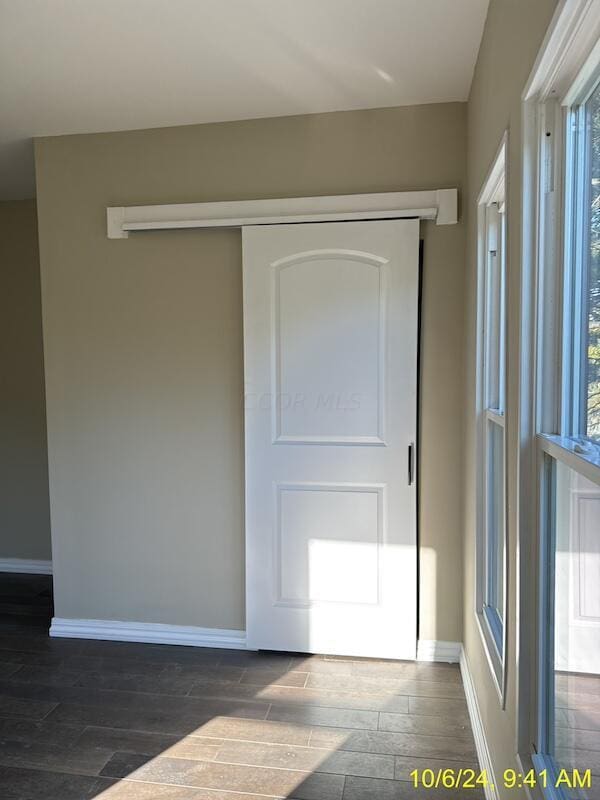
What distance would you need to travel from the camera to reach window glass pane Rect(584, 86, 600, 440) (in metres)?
1.13

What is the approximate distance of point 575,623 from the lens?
1191mm

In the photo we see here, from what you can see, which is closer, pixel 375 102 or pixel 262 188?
pixel 375 102

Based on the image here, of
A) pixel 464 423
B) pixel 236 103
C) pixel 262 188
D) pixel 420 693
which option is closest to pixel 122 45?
pixel 236 103

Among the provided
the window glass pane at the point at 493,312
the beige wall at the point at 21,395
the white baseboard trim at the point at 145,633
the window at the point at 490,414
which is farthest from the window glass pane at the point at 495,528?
the beige wall at the point at 21,395

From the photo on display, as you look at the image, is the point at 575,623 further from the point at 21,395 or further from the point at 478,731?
the point at 21,395

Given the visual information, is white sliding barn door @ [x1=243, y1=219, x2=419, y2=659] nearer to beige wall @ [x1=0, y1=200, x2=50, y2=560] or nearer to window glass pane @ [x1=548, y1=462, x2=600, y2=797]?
window glass pane @ [x1=548, y1=462, x2=600, y2=797]

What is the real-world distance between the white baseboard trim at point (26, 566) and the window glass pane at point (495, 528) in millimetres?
3318

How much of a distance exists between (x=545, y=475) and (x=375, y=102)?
2106 mm

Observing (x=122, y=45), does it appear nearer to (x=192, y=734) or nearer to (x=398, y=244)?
(x=398, y=244)

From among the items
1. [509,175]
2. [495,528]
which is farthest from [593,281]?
[495,528]

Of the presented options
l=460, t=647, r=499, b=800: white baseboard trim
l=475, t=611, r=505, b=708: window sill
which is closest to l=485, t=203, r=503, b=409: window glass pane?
l=475, t=611, r=505, b=708: window sill

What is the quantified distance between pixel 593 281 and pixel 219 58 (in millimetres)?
1894

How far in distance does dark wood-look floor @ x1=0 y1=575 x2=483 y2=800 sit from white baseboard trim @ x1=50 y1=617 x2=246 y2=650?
0.05 meters

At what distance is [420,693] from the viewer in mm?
2586
